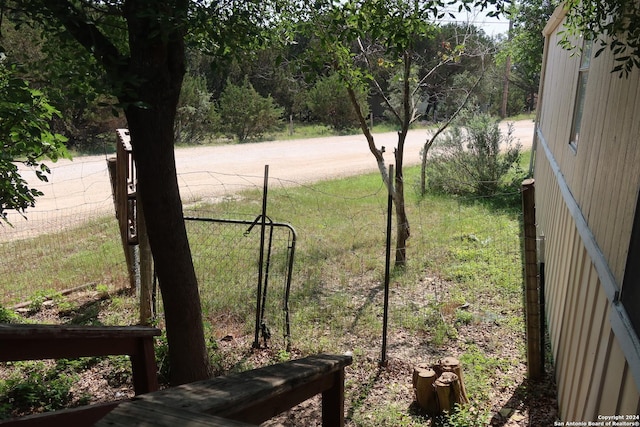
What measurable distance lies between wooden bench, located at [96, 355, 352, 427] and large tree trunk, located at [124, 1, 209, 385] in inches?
66.3

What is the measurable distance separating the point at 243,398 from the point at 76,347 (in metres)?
1.55

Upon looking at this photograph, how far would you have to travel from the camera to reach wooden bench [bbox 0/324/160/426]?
2207 millimetres

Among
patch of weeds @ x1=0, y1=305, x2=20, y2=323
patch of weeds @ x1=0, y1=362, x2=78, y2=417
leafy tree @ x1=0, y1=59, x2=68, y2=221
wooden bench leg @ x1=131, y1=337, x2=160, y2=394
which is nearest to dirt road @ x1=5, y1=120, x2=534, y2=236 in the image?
patch of weeds @ x1=0, y1=305, x2=20, y2=323

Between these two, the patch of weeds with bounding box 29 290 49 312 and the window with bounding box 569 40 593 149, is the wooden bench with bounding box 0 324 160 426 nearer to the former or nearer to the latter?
the patch of weeds with bounding box 29 290 49 312

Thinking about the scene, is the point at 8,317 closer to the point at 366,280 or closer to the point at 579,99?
the point at 366,280

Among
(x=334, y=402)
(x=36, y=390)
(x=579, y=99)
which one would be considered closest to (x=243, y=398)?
(x=334, y=402)

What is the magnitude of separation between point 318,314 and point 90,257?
4.06 m

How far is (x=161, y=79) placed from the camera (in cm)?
312

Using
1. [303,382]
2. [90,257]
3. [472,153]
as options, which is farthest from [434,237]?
[303,382]

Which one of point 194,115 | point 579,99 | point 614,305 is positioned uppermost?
point 579,99

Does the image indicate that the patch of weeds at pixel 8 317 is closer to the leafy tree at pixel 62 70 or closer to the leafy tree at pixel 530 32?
the leafy tree at pixel 62 70

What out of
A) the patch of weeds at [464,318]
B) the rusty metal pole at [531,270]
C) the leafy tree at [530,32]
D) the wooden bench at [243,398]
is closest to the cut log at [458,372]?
the rusty metal pole at [531,270]

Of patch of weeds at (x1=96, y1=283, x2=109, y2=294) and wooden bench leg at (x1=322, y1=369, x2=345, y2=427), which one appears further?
patch of weeds at (x1=96, y1=283, x2=109, y2=294)

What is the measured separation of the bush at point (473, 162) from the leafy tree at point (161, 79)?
9049 mm
